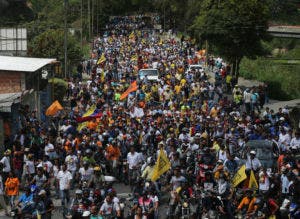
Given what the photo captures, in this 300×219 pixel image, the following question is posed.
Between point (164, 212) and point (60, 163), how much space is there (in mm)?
3479

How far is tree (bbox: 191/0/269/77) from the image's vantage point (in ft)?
140

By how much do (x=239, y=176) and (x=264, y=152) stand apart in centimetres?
338

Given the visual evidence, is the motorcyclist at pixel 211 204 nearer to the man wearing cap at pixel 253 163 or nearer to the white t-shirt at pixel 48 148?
the man wearing cap at pixel 253 163

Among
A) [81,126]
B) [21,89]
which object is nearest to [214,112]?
[81,126]

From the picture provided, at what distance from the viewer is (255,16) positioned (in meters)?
43.4

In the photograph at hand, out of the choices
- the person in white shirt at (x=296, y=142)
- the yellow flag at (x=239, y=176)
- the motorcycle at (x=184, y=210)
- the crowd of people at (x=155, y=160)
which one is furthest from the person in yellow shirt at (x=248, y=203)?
the person in white shirt at (x=296, y=142)

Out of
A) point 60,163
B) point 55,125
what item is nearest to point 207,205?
point 60,163

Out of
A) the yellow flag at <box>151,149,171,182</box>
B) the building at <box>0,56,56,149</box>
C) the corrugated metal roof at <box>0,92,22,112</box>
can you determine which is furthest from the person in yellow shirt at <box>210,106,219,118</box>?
the yellow flag at <box>151,149,171,182</box>

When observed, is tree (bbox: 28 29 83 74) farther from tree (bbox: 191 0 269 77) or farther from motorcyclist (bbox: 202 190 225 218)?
motorcyclist (bbox: 202 190 225 218)

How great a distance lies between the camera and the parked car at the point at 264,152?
870 inches

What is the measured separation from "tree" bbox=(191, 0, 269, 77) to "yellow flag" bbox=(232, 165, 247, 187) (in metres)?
23.9

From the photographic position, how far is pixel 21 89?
100 ft

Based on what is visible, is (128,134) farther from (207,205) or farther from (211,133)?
(207,205)

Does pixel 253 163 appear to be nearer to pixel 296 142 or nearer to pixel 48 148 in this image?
pixel 296 142
